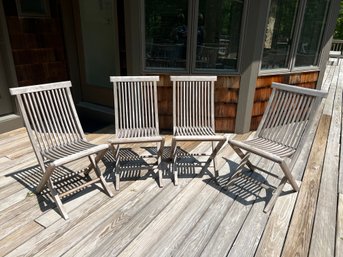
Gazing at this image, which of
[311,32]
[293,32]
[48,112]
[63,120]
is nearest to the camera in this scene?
[48,112]

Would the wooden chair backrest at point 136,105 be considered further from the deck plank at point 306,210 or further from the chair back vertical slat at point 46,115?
the deck plank at point 306,210

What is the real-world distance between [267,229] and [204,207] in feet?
1.73

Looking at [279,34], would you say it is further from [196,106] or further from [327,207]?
[327,207]

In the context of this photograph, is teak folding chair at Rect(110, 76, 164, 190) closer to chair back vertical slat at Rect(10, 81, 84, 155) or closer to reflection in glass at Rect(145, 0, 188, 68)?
chair back vertical slat at Rect(10, 81, 84, 155)

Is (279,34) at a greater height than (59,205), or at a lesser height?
greater

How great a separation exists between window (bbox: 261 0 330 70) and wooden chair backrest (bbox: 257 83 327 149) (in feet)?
3.90

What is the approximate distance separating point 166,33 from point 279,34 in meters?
1.60

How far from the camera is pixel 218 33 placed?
3.36m

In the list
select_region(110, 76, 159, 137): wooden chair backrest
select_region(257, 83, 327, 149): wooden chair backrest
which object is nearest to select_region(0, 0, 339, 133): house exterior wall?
select_region(110, 76, 159, 137): wooden chair backrest

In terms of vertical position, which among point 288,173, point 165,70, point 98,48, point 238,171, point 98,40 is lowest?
point 238,171

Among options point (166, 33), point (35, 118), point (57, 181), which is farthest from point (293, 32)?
point (57, 181)

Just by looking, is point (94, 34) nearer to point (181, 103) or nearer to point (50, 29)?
point (50, 29)

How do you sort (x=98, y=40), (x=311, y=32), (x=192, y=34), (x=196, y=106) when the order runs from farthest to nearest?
1. (x=98, y=40)
2. (x=311, y=32)
3. (x=192, y=34)
4. (x=196, y=106)

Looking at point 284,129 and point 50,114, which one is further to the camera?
point 284,129
